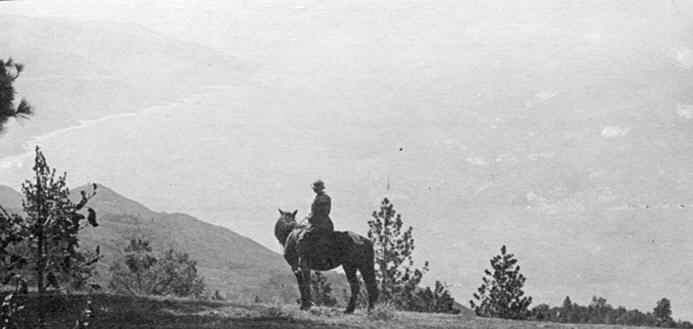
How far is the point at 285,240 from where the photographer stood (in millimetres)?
16672

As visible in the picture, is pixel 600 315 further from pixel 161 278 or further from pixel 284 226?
pixel 284 226

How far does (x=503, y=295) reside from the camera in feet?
118

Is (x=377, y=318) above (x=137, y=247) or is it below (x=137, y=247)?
below

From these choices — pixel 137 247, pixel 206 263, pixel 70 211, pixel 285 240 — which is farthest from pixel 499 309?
pixel 206 263

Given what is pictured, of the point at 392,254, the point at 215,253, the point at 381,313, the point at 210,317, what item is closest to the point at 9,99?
the point at 210,317

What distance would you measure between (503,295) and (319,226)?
71.1 feet

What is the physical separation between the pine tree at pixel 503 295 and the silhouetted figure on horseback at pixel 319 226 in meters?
19.9

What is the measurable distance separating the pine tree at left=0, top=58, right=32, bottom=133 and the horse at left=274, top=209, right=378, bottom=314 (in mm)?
5264

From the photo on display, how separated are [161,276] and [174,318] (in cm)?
2820

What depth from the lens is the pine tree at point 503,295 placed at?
3506 cm

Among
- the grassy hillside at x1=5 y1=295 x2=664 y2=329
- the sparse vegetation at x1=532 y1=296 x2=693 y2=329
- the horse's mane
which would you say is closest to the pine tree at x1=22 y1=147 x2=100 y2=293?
the grassy hillside at x1=5 y1=295 x2=664 y2=329

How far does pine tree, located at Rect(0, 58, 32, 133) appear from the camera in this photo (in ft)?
48.5

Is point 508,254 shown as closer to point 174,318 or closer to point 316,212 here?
point 316,212

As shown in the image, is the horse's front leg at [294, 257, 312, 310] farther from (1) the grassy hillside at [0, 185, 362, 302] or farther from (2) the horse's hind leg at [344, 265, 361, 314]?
(1) the grassy hillside at [0, 185, 362, 302]
